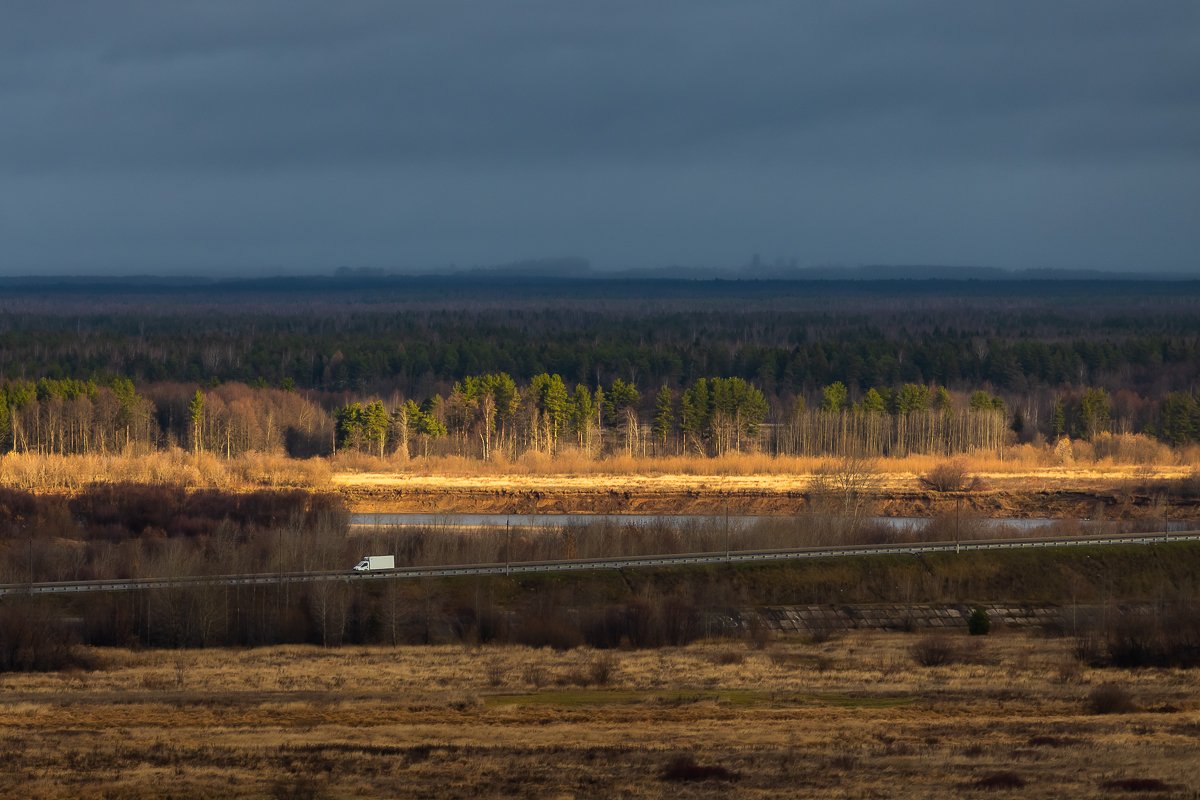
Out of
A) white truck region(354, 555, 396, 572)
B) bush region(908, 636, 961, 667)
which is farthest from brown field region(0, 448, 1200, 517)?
bush region(908, 636, 961, 667)

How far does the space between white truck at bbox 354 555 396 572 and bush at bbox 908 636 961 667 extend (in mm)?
19654

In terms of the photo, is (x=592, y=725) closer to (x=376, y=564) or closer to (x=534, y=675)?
(x=534, y=675)

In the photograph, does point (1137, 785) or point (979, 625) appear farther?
point (979, 625)

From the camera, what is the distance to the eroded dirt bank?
9056 centimetres

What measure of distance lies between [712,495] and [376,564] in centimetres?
3554

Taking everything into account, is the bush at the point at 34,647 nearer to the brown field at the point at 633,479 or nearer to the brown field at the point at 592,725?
the brown field at the point at 592,725

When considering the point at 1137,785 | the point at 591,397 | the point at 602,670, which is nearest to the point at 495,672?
the point at 602,670

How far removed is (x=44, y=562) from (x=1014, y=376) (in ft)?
298

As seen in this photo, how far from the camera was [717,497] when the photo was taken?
3649 inches

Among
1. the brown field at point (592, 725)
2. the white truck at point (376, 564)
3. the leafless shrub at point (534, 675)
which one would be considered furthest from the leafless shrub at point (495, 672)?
the white truck at point (376, 564)

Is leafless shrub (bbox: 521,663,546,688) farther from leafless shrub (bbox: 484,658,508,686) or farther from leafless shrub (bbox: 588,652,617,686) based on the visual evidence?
leafless shrub (bbox: 588,652,617,686)

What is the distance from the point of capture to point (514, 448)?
109 m

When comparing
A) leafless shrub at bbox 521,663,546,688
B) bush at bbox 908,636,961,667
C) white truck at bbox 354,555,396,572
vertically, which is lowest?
bush at bbox 908,636,961,667

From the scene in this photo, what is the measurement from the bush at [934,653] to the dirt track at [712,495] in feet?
117
